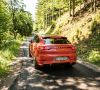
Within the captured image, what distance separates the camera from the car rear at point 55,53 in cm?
1236

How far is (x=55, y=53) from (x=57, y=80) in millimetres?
2311

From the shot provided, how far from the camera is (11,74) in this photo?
1127 cm

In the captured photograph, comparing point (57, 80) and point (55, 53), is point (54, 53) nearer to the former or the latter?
point (55, 53)

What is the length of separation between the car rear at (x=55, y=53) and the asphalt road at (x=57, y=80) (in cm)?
53

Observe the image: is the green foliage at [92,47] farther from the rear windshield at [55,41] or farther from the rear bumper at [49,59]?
the rear windshield at [55,41]

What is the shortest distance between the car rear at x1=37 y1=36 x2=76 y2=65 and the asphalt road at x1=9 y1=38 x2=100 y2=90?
0.53 meters

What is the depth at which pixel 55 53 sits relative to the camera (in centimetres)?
1236

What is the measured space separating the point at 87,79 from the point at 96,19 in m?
15.8

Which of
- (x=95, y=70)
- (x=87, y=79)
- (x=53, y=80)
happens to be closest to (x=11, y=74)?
(x=53, y=80)

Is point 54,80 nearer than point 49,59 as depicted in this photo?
Yes

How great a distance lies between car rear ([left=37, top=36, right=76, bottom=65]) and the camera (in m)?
12.4

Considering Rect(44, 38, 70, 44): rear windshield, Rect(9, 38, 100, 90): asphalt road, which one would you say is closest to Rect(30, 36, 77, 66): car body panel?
Rect(44, 38, 70, 44): rear windshield

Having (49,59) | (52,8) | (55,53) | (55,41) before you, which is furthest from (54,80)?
(52,8)

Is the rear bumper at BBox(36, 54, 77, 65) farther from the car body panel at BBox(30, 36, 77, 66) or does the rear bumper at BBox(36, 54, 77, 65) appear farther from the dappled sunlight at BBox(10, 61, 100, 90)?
the dappled sunlight at BBox(10, 61, 100, 90)
